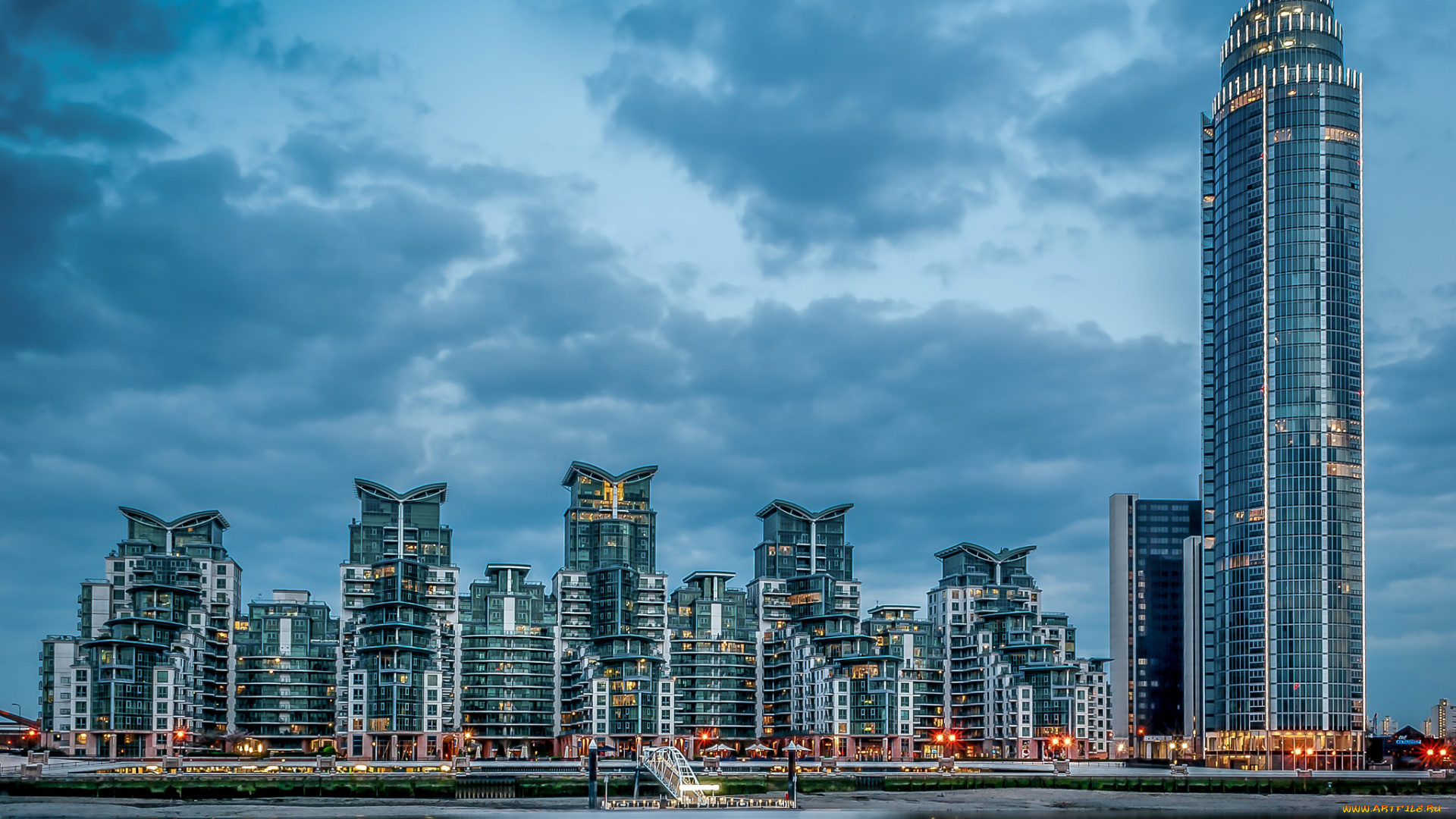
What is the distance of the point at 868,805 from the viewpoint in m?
122

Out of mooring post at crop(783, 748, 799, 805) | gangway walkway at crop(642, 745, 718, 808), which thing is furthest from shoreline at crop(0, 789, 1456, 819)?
gangway walkway at crop(642, 745, 718, 808)

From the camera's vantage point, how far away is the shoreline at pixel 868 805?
106125 millimetres

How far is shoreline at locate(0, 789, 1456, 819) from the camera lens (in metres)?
106

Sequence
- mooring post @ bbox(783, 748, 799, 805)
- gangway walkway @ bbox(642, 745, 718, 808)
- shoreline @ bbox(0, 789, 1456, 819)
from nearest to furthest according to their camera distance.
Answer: shoreline @ bbox(0, 789, 1456, 819), gangway walkway @ bbox(642, 745, 718, 808), mooring post @ bbox(783, 748, 799, 805)

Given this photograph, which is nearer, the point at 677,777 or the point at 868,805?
the point at 677,777

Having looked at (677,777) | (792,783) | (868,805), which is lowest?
(868,805)

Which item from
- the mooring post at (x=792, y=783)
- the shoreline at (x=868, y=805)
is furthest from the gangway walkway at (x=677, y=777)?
the mooring post at (x=792, y=783)

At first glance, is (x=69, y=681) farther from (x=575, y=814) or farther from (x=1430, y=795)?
(x=1430, y=795)

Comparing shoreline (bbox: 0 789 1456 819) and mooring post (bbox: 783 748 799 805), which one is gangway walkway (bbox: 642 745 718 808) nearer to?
shoreline (bbox: 0 789 1456 819)

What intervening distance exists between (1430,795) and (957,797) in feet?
151

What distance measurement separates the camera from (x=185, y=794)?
120062mm

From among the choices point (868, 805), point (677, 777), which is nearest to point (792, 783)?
point (677, 777)

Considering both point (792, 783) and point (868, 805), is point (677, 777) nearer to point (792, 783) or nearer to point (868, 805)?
point (792, 783)

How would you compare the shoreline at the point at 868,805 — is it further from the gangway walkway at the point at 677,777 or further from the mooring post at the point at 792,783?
the gangway walkway at the point at 677,777
